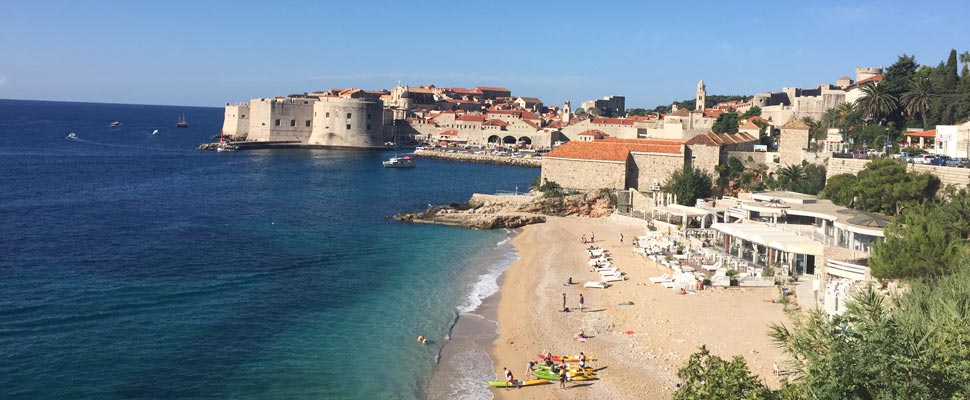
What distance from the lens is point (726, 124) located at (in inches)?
1925

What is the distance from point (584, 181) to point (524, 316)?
17.9 meters

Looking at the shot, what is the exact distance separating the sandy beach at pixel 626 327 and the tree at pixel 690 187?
7.77m

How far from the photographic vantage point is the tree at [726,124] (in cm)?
4794

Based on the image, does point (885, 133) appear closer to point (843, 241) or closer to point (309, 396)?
point (843, 241)

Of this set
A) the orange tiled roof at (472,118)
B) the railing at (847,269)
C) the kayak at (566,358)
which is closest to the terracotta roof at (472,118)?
the orange tiled roof at (472,118)

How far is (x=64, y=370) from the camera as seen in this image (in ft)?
46.8

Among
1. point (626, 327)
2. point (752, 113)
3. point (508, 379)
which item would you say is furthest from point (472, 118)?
point (508, 379)

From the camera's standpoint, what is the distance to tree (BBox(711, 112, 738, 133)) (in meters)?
47.9

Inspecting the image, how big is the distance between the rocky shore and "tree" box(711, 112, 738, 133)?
17.3m

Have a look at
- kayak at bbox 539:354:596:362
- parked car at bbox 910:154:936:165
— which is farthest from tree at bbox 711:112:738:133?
kayak at bbox 539:354:596:362

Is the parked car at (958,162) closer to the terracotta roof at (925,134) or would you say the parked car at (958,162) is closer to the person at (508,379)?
the terracotta roof at (925,134)

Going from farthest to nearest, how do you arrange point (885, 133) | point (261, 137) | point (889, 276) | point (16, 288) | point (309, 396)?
point (261, 137)
point (885, 133)
point (16, 288)
point (889, 276)
point (309, 396)

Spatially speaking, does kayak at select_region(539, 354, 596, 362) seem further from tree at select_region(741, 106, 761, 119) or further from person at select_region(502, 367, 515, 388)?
tree at select_region(741, 106, 761, 119)

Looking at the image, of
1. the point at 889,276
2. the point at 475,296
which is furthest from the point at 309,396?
the point at 889,276
